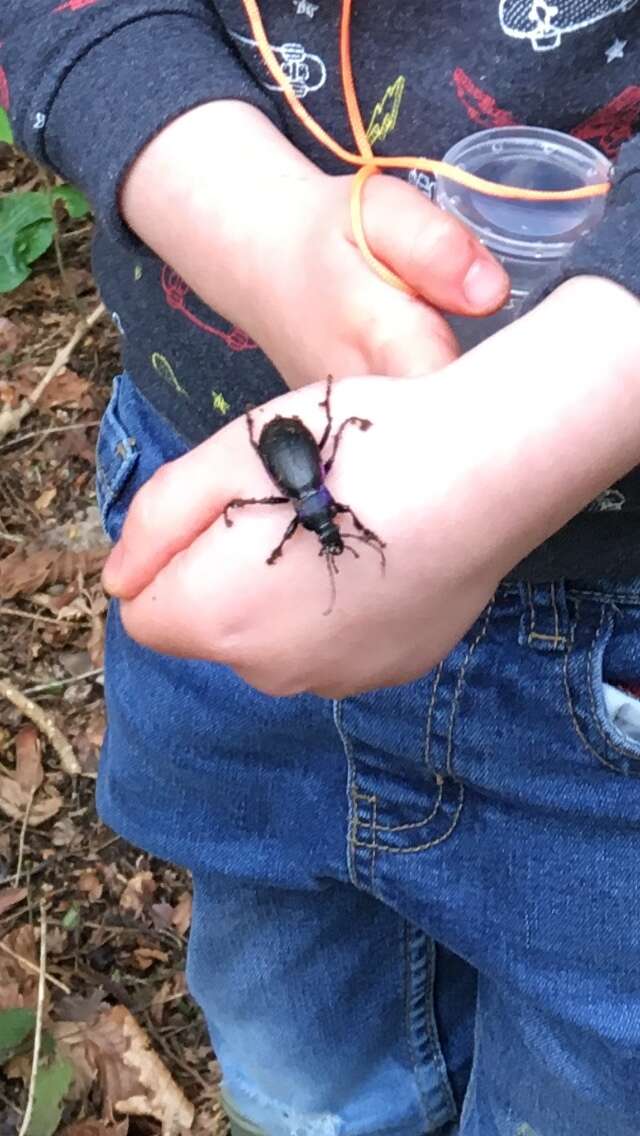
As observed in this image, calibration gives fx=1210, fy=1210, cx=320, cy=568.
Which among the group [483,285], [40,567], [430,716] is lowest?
[40,567]

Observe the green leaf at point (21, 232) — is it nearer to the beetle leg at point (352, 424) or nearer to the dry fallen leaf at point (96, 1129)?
the dry fallen leaf at point (96, 1129)

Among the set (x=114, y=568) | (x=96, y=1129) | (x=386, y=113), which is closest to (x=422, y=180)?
(x=386, y=113)

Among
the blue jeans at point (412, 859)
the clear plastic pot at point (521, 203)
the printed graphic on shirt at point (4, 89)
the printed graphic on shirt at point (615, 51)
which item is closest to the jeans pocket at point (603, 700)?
the blue jeans at point (412, 859)

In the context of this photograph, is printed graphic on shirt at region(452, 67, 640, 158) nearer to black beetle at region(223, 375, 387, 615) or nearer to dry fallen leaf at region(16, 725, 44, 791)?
black beetle at region(223, 375, 387, 615)

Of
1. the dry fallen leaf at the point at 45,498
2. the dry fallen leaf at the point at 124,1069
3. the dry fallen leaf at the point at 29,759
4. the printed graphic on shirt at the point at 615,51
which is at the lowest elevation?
the dry fallen leaf at the point at 124,1069

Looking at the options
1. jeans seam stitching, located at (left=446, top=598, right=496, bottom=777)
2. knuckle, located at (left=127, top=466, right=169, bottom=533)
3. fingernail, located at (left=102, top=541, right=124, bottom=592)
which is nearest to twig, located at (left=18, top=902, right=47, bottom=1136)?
jeans seam stitching, located at (left=446, top=598, right=496, bottom=777)

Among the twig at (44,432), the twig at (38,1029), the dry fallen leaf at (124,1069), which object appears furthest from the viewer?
the twig at (44,432)

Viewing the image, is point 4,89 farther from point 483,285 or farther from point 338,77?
point 483,285
